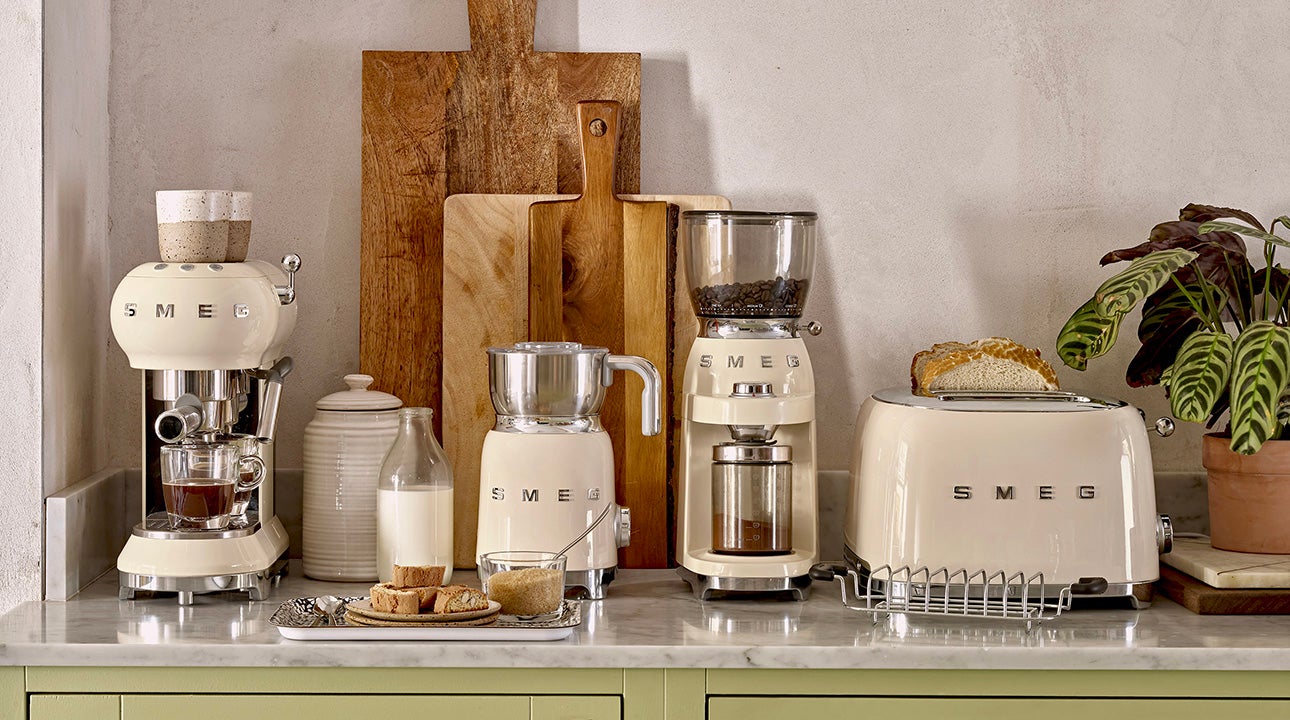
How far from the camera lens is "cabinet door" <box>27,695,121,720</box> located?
132 centimetres

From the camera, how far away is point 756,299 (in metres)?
1.55

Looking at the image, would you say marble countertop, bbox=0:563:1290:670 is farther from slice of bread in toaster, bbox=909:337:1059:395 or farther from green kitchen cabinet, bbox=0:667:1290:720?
slice of bread in toaster, bbox=909:337:1059:395

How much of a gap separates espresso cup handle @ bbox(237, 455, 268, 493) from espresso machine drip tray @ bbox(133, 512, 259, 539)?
5cm

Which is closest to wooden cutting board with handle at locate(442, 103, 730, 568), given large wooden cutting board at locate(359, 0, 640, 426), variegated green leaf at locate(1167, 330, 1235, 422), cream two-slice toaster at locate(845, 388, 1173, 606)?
large wooden cutting board at locate(359, 0, 640, 426)

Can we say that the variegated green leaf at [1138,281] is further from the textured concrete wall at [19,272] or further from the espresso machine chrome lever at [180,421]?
the textured concrete wall at [19,272]

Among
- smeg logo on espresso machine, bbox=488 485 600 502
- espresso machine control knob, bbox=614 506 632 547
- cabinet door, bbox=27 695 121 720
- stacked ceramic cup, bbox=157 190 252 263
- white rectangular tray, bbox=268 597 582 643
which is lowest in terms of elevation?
cabinet door, bbox=27 695 121 720

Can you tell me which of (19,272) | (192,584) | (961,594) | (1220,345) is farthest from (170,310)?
(1220,345)

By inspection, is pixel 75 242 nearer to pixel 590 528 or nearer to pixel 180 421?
pixel 180 421

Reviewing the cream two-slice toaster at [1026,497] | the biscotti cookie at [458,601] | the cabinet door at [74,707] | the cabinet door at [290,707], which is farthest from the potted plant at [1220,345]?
the cabinet door at [74,707]

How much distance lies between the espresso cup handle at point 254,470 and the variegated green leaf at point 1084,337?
104 cm

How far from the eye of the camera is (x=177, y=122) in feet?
5.80

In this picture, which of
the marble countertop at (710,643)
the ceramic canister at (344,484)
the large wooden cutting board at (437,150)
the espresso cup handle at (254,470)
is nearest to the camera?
the marble countertop at (710,643)

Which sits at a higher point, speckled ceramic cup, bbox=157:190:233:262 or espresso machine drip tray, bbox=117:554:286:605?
speckled ceramic cup, bbox=157:190:233:262

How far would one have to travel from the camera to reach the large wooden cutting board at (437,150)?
5.76ft
